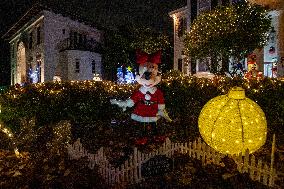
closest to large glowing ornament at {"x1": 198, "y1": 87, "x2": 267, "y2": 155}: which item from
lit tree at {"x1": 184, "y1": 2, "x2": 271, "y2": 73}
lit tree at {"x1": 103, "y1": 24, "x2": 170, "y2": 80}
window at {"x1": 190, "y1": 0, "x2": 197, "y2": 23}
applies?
lit tree at {"x1": 184, "y1": 2, "x2": 271, "y2": 73}

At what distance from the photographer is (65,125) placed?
7984 millimetres

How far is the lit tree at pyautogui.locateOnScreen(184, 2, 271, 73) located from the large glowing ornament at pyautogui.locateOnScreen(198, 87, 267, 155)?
13.6 meters

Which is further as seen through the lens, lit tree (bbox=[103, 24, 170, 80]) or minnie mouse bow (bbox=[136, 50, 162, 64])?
lit tree (bbox=[103, 24, 170, 80])

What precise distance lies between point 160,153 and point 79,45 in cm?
2801

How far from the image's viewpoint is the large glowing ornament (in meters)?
5.39

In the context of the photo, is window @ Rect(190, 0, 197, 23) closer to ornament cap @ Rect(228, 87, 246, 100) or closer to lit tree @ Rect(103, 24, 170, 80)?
lit tree @ Rect(103, 24, 170, 80)

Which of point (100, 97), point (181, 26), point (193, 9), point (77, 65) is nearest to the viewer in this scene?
point (100, 97)

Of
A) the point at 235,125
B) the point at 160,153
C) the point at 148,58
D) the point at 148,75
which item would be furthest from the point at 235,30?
the point at 235,125

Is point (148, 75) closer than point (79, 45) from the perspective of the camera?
Yes

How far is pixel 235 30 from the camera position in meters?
18.5

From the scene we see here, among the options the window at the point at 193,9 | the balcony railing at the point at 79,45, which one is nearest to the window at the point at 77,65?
the balcony railing at the point at 79,45

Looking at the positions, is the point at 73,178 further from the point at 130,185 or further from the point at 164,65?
the point at 164,65

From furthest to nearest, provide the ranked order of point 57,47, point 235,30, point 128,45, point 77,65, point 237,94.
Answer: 1. point 128,45
2. point 77,65
3. point 57,47
4. point 235,30
5. point 237,94

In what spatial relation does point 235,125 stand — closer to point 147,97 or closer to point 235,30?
point 147,97
